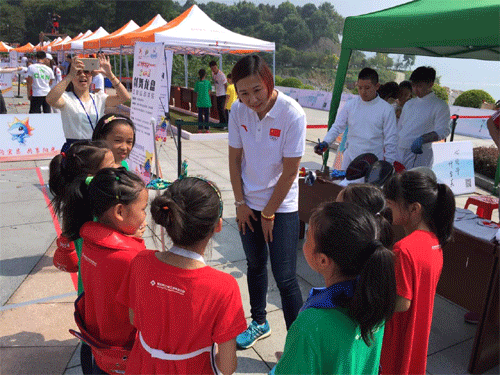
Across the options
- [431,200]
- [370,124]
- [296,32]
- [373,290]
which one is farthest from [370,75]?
[296,32]

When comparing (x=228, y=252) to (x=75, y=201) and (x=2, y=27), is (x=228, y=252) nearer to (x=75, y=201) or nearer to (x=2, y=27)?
(x=75, y=201)

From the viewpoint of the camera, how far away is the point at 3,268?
12.0 feet

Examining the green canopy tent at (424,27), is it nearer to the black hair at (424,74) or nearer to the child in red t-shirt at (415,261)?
the black hair at (424,74)

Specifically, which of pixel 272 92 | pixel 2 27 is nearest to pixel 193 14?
pixel 272 92

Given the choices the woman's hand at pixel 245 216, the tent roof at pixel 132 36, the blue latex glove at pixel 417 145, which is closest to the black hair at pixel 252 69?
the woman's hand at pixel 245 216

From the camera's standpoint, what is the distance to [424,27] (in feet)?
12.5

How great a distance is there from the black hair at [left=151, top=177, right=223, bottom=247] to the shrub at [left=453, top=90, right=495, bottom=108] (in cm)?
1647

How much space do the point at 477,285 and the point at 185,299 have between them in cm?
225

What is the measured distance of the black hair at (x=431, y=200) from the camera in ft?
5.85

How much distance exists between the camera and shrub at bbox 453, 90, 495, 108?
1513 centimetres

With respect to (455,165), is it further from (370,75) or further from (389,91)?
(370,75)

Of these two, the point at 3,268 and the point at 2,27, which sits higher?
the point at 2,27

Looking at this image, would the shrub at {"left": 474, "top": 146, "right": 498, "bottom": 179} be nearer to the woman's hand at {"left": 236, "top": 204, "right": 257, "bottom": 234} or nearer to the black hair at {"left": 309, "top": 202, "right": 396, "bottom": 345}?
the woman's hand at {"left": 236, "top": 204, "right": 257, "bottom": 234}

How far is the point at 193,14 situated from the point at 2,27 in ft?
198
